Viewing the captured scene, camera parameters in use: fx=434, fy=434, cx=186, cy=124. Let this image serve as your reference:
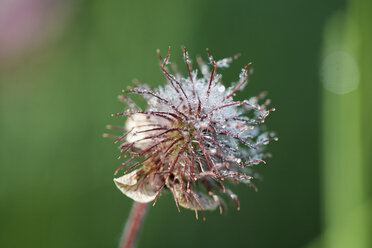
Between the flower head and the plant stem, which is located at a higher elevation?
the flower head

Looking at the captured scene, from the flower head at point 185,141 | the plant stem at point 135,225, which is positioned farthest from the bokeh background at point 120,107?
the plant stem at point 135,225
